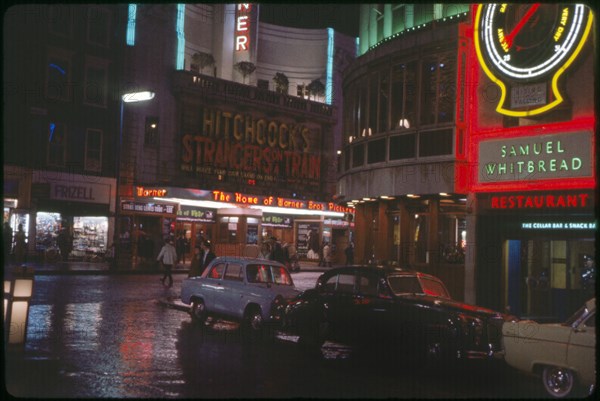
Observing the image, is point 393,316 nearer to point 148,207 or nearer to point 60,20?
point 148,207

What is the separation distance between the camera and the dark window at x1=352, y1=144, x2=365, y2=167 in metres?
22.3

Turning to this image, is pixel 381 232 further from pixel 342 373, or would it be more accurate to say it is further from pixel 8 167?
pixel 8 167

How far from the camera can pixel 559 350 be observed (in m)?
8.79

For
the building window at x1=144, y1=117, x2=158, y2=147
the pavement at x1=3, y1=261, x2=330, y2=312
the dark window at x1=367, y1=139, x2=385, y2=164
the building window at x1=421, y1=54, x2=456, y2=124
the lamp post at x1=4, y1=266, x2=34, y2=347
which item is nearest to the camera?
the lamp post at x1=4, y1=266, x2=34, y2=347

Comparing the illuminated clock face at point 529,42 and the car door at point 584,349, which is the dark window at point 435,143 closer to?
the illuminated clock face at point 529,42

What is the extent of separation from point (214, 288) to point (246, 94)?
95.2ft

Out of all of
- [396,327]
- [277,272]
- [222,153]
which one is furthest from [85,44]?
[396,327]

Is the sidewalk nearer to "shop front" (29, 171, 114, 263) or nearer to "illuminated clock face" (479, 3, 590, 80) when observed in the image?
"shop front" (29, 171, 114, 263)

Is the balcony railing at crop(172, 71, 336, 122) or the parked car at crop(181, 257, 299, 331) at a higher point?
the balcony railing at crop(172, 71, 336, 122)

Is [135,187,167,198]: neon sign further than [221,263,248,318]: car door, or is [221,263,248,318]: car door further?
[135,187,167,198]: neon sign

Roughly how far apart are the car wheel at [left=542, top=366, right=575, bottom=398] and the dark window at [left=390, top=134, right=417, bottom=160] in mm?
11583

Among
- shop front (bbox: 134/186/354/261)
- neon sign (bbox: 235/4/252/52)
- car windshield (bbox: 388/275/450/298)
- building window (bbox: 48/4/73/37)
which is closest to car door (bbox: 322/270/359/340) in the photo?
car windshield (bbox: 388/275/450/298)

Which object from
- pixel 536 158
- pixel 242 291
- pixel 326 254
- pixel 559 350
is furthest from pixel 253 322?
pixel 326 254

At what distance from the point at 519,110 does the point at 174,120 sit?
27.2 meters
